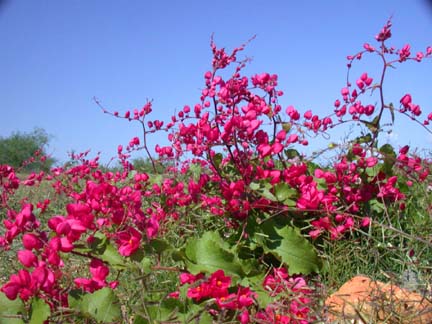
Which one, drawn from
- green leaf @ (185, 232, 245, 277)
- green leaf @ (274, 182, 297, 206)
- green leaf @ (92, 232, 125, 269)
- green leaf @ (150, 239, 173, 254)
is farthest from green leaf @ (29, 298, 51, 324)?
green leaf @ (274, 182, 297, 206)

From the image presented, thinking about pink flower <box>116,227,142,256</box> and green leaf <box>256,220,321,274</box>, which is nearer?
pink flower <box>116,227,142,256</box>

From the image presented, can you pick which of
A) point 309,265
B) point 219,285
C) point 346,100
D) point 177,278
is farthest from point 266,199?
point 346,100

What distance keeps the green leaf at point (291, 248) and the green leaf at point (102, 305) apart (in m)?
0.82

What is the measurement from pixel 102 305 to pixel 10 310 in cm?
29

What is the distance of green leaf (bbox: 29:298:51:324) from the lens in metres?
1.51

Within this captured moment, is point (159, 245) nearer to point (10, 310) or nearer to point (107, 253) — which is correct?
point (107, 253)

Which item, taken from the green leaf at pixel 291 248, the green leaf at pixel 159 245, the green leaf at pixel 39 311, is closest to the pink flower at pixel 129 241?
the green leaf at pixel 159 245

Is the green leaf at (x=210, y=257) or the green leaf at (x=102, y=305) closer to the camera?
the green leaf at (x=102, y=305)

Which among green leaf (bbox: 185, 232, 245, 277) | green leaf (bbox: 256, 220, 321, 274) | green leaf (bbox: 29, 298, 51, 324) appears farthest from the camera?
green leaf (bbox: 256, 220, 321, 274)

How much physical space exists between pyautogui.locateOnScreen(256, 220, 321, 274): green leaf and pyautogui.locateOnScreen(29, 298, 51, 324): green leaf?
0.98 meters

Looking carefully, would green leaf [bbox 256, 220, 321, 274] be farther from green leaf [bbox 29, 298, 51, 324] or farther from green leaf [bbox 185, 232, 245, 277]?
green leaf [bbox 29, 298, 51, 324]

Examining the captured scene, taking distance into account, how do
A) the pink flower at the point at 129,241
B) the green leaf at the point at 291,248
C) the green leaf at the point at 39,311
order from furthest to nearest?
the green leaf at the point at 291,248 → the pink flower at the point at 129,241 → the green leaf at the point at 39,311

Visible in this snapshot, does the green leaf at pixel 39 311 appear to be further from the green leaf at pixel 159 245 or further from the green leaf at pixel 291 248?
the green leaf at pixel 291 248

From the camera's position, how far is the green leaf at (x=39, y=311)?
151 centimetres
